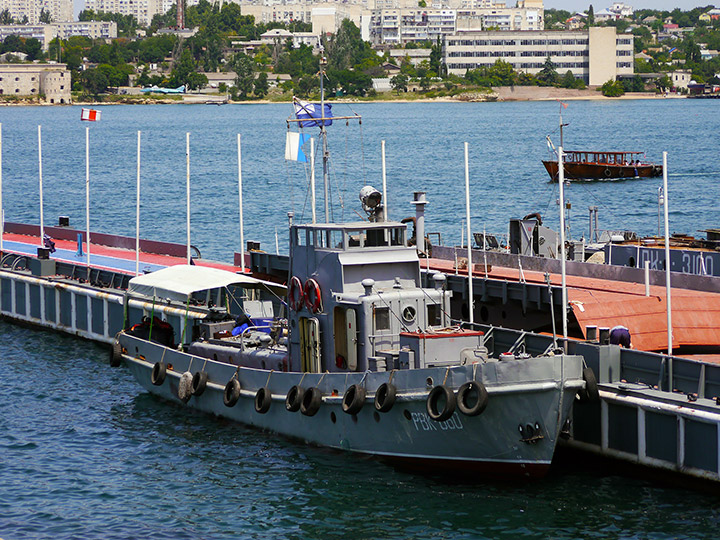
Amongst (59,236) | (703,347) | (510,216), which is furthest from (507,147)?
(703,347)

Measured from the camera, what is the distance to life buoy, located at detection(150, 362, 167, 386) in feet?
96.5

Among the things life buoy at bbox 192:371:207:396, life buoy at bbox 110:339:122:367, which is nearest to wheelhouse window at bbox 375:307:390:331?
life buoy at bbox 192:371:207:396

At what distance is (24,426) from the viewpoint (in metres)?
28.6

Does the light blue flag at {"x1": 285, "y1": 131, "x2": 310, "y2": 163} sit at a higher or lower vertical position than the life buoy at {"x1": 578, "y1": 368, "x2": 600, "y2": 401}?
higher

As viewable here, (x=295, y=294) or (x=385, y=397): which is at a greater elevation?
(x=295, y=294)

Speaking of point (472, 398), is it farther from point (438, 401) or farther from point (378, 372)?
point (378, 372)

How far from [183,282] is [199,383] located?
11.0ft

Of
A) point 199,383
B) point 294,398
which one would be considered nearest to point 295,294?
point 294,398

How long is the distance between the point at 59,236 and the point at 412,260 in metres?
31.9

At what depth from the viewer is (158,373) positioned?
29547 millimetres

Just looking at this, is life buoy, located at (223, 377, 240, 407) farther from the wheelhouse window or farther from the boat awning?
the wheelhouse window

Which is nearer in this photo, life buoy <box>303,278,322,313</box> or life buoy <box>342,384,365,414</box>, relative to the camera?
life buoy <box>342,384,365,414</box>

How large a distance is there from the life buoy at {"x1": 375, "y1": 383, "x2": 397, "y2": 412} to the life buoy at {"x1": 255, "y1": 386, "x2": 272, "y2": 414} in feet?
12.1

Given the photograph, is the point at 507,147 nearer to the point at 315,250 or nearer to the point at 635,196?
the point at 635,196
